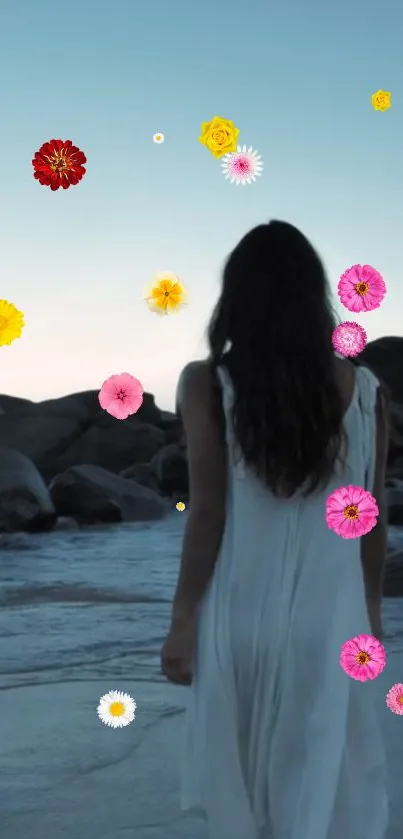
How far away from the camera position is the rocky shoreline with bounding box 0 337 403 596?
53.5ft

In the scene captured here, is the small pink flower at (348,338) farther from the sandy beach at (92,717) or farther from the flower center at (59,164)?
the sandy beach at (92,717)

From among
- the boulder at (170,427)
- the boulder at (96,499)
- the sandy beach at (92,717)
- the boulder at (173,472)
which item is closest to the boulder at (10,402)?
the boulder at (170,427)

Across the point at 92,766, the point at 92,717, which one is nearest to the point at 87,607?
the point at 92,717

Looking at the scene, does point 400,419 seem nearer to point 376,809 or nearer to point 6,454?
point 6,454

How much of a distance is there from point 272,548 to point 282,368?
386mm

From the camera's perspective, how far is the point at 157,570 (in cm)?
1147

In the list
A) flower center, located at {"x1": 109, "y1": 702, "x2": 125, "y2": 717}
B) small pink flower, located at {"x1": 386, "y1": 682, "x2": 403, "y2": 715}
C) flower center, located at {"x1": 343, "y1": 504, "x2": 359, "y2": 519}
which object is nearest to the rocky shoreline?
small pink flower, located at {"x1": 386, "y1": 682, "x2": 403, "y2": 715}

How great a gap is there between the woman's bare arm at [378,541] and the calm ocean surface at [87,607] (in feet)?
12.0

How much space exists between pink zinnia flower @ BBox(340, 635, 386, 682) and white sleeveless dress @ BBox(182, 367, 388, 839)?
2 cm

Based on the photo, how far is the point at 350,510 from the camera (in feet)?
7.04

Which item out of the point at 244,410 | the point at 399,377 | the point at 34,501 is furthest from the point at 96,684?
the point at 399,377

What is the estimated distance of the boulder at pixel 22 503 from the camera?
631 inches

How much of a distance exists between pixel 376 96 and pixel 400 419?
2261cm

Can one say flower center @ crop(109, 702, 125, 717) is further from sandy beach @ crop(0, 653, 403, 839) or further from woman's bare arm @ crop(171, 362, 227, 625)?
woman's bare arm @ crop(171, 362, 227, 625)
